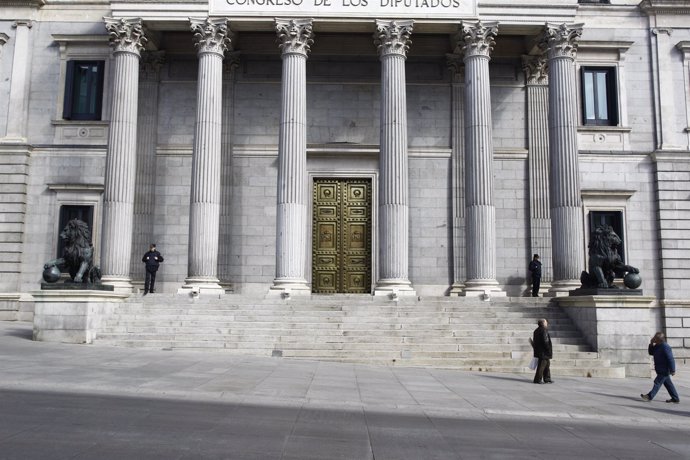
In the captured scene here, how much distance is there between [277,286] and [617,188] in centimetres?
1658

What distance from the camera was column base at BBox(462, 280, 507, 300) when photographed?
2386cm

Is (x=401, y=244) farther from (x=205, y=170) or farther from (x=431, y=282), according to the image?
(x=205, y=170)

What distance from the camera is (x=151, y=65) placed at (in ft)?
96.7

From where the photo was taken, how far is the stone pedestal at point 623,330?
2002 centimetres

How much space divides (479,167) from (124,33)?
15.7 m

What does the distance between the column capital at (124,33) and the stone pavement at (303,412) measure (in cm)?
1355

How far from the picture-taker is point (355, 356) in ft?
64.3

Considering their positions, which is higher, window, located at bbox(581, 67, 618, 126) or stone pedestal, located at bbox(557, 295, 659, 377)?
window, located at bbox(581, 67, 618, 126)

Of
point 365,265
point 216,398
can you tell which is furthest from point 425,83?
point 216,398

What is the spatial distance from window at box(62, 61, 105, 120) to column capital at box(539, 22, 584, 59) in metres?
20.4

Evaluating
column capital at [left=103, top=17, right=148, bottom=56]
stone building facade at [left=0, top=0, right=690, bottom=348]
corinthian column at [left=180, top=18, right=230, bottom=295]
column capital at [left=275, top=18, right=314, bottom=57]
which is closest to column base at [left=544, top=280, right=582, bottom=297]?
stone building facade at [left=0, top=0, right=690, bottom=348]

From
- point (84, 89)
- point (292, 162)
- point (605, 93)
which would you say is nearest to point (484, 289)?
point (292, 162)

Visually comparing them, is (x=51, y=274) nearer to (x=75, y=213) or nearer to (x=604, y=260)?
(x=75, y=213)

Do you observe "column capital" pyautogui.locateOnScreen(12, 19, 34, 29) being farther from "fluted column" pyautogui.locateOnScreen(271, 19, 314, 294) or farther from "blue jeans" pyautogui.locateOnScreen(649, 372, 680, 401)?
"blue jeans" pyautogui.locateOnScreen(649, 372, 680, 401)
